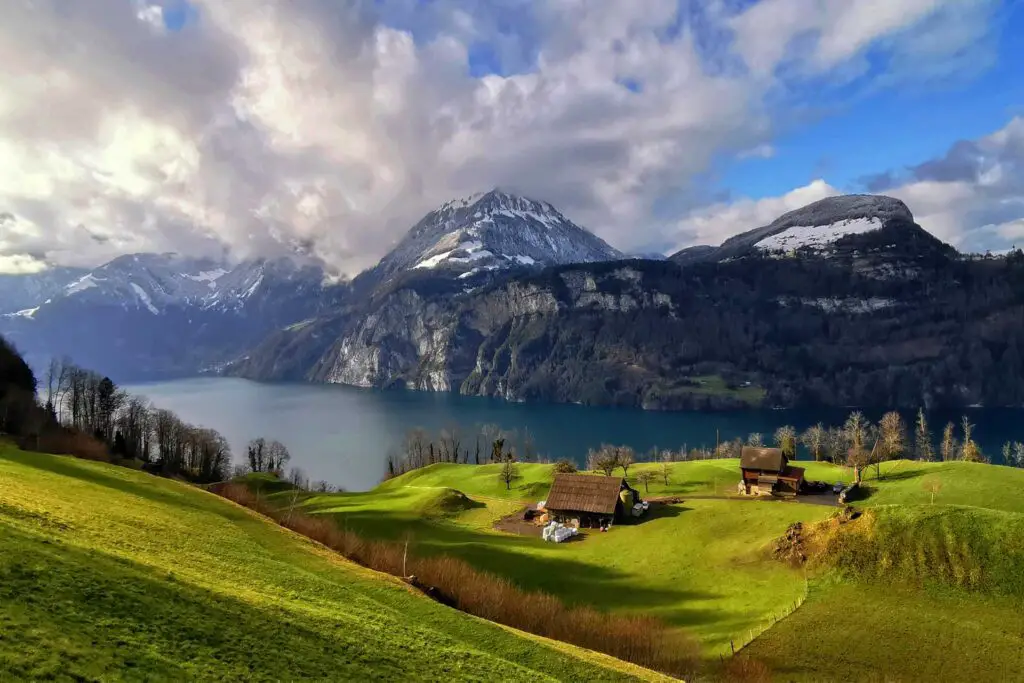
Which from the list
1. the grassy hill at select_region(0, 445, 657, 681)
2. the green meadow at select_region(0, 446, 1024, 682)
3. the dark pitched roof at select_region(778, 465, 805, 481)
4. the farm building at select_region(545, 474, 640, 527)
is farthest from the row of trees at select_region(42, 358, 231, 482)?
the dark pitched roof at select_region(778, 465, 805, 481)

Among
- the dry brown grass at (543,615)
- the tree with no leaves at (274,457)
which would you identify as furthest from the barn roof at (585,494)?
the tree with no leaves at (274,457)

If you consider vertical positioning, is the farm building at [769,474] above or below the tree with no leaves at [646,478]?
above

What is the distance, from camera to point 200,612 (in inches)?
926

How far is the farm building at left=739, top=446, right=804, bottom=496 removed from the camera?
9350 cm

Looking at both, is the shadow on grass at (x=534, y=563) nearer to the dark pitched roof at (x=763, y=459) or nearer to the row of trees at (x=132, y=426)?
the dark pitched roof at (x=763, y=459)

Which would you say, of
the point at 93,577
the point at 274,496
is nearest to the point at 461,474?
the point at 274,496

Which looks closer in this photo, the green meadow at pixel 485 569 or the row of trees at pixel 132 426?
the green meadow at pixel 485 569

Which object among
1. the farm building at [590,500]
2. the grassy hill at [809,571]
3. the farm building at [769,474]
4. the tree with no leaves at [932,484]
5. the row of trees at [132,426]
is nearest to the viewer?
the grassy hill at [809,571]

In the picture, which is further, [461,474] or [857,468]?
[461,474]

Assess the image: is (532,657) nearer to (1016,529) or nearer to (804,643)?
(804,643)

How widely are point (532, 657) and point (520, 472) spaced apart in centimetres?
9887

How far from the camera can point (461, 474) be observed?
13800cm

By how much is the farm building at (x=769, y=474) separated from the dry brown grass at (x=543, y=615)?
53.6m

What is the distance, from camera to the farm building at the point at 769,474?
93.5m
